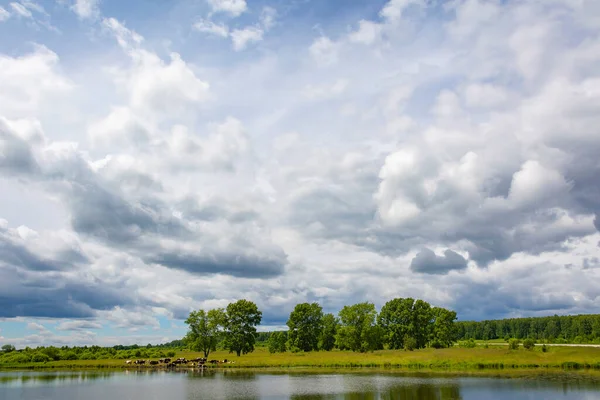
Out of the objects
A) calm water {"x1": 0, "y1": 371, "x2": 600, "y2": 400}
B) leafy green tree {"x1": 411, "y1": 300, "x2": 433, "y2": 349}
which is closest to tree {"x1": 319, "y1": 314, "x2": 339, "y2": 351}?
leafy green tree {"x1": 411, "y1": 300, "x2": 433, "y2": 349}

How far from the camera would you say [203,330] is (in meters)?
118

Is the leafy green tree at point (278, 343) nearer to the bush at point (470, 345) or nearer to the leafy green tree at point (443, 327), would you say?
the leafy green tree at point (443, 327)

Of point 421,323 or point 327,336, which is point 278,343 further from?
point 421,323

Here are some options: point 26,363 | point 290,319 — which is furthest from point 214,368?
point 26,363

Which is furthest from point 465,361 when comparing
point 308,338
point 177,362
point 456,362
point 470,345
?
point 177,362

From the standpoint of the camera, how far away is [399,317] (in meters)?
129

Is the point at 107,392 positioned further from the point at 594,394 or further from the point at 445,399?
the point at 594,394

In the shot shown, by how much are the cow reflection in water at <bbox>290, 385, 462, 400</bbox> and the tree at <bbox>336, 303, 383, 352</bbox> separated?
66699mm

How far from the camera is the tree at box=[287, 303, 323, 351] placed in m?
128

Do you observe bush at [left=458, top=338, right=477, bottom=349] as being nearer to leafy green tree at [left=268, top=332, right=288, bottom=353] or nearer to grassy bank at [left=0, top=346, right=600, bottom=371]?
grassy bank at [left=0, top=346, right=600, bottom=371]

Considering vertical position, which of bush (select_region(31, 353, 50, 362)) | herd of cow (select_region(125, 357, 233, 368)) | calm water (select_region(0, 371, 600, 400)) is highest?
calm water (select_region(0, 371, 600, 400))

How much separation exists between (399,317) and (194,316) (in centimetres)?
5637

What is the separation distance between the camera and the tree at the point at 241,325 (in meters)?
121

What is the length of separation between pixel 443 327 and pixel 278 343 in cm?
4736
